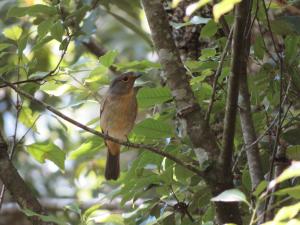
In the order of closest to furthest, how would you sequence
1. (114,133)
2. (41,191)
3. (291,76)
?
(291,76) < (114,133) < (41,191)

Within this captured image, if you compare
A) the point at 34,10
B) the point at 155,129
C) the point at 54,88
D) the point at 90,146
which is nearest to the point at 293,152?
the point at 155,129

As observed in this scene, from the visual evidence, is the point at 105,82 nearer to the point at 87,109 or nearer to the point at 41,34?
the point at 41,34

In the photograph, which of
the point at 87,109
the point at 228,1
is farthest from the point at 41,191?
the point at 228,1

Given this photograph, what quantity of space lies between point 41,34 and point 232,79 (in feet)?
4.40

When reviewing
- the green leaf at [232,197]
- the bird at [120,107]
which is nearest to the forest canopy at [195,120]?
the green leaf at [232,197]

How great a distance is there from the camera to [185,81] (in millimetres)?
2934

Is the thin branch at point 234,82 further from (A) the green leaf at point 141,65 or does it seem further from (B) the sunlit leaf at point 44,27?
(B) the sunlit leaf at point 44,27

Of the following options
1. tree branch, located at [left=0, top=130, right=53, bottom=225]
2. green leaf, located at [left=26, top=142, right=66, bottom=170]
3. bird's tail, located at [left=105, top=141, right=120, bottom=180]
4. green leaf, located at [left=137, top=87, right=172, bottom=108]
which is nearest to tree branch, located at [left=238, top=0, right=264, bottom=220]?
green leaf, located at [left=137, top=87, right=172, bottom=108]

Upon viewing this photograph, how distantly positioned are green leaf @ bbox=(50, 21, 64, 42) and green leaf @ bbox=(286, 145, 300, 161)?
128 centimetres

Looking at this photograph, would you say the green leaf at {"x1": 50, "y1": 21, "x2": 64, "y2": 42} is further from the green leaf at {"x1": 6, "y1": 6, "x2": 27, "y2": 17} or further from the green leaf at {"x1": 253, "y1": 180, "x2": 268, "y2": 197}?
the green leaf at {"x1": 253, "y1": 180, "x2": 268, "y2": 197}

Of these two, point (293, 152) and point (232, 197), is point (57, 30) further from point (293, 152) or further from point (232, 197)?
point (232, 197)

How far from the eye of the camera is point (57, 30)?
11.2 ft

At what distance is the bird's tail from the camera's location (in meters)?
5.65

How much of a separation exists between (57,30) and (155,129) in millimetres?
726
